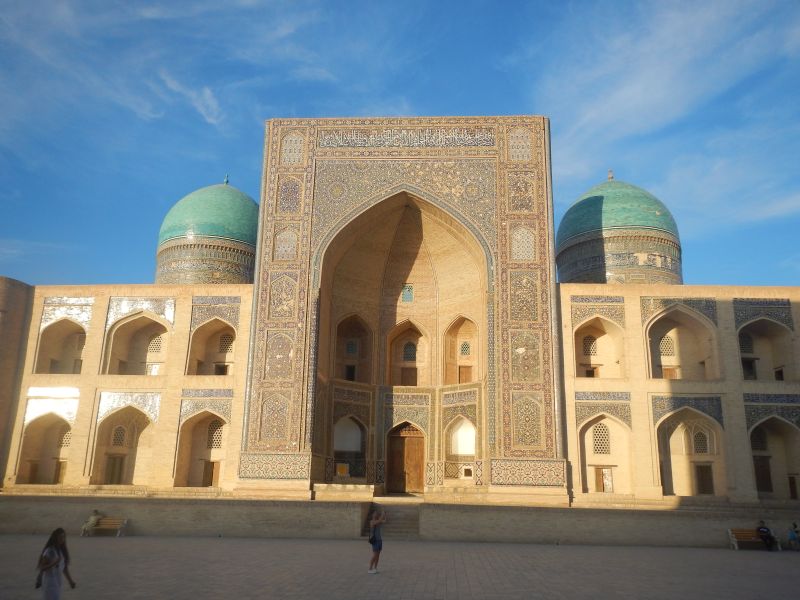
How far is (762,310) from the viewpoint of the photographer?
13.5 metres

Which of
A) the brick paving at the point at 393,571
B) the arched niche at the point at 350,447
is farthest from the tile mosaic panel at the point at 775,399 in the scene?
the arched niche at the point at 350,447

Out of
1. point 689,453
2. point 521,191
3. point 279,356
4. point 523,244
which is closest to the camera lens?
point 279,356

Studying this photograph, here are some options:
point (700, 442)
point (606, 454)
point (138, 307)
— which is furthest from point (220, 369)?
point (700, 442)

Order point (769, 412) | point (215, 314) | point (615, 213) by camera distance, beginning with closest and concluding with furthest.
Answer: point (769, 412) → point (215, 314) → point (615, 213)

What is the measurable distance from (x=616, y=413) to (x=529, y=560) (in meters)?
6.37

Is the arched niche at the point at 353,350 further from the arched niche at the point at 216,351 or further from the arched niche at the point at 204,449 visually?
the arched niche at the point at 204,449

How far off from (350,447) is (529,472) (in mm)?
3969

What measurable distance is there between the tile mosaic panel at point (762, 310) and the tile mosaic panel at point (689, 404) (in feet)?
5.51

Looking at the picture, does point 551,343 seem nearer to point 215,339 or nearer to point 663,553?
point 663,553

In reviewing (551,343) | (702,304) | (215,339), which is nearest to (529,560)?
(551,343)

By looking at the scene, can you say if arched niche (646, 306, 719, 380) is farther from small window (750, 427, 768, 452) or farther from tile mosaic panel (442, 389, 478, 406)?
tile mosaic panel (442, 389, 478, 406)

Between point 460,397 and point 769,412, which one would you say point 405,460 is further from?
point 769,412

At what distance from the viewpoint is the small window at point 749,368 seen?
46.2 ft

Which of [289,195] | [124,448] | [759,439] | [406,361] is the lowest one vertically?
[124,448]
